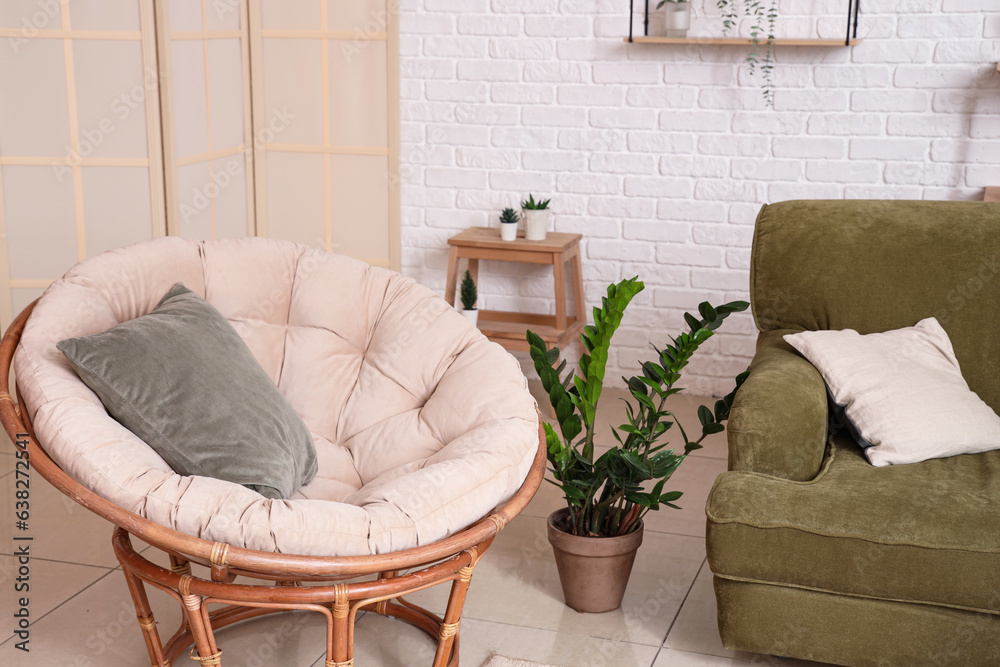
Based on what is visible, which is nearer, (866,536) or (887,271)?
(866,536)

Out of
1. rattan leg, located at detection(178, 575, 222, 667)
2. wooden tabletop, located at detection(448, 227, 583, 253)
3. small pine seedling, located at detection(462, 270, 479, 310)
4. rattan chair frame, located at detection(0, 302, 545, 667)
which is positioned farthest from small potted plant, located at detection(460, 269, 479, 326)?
rattan leg, located at detection(178, 575, 222, 667)

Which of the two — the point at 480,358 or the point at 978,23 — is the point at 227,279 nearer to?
the point at 480,358

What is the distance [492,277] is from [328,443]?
6.18ft

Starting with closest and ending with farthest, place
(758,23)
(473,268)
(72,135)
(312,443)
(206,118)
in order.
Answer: (312,443) < (72,135) < (758,23) < (206,118) < (473,268)

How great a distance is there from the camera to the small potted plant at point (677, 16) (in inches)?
130

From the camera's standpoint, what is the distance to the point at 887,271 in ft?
7.64

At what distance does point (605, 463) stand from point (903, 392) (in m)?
0.68

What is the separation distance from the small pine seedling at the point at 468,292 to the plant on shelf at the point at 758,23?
1.23 meters

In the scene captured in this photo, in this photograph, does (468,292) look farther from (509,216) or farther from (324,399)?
(324,399)

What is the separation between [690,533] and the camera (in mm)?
2570

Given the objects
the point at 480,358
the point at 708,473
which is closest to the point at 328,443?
the point at 480,358

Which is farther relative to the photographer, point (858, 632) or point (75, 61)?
point (75, 61)

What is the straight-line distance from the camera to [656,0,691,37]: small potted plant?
331 centimetres

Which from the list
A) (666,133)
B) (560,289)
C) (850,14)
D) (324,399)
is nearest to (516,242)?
(560,289)
